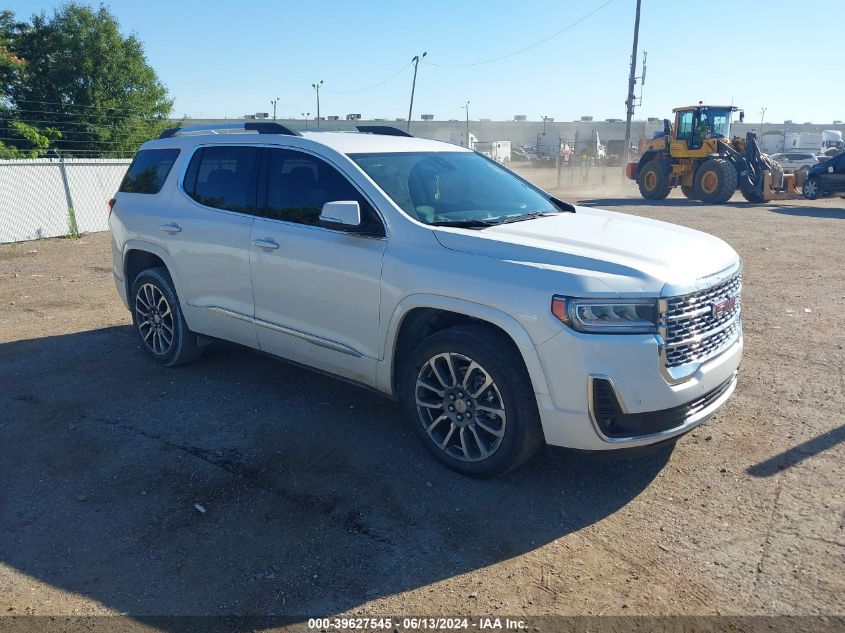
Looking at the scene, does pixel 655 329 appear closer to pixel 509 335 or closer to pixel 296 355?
pixel 509 335

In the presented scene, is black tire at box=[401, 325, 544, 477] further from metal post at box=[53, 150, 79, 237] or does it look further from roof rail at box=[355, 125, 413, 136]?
metal post at box=[53, 150, 79, 237]

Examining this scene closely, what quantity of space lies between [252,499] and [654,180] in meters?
22.0

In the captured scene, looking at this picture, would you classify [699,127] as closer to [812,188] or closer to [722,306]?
[812,188]

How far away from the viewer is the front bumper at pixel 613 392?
3334 millimetres

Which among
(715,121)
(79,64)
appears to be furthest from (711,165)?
(79,64)

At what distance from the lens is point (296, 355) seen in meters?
4.80

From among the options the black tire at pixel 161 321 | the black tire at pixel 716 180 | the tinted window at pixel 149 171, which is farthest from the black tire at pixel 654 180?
the black tire at pixel 161 321

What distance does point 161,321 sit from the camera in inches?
232

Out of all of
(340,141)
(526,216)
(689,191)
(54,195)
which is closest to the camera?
(526,216)

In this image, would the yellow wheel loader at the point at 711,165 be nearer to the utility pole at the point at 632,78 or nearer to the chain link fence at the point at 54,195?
the utility pole at the point at 632,78

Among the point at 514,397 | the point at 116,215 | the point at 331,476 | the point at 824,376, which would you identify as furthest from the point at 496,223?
the point at 116,215

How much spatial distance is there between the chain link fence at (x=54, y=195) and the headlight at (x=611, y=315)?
1366 cm

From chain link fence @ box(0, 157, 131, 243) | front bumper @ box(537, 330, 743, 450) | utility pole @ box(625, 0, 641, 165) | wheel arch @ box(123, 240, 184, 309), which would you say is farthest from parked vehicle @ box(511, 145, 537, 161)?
front bumper @ box(537, 330, 743, 450)

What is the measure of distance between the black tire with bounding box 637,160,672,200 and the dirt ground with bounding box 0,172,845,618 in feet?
58.8
